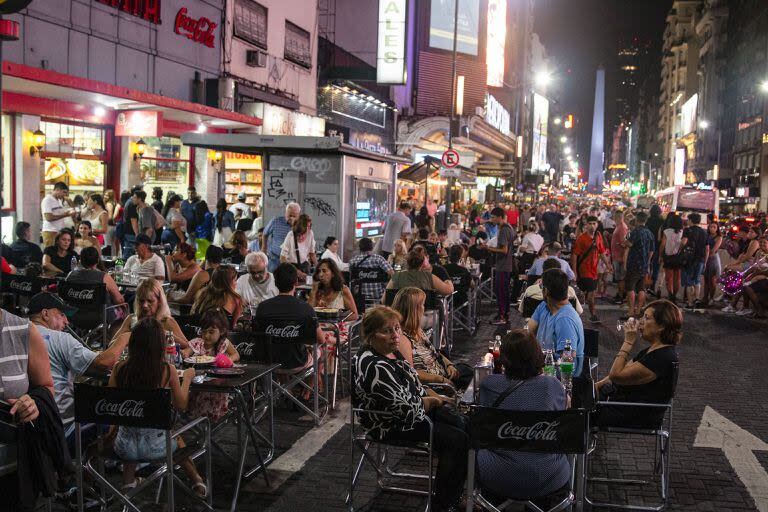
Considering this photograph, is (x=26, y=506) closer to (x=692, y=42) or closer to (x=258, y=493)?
(x=258, y=493)

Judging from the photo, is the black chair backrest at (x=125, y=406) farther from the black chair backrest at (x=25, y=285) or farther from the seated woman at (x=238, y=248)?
the seated woman at (x=238, y=248)

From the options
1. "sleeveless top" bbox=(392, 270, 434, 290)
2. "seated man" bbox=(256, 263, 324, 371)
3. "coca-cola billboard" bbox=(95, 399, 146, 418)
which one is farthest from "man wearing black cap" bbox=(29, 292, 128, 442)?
"sleeveless top" bbox=(392, 270, 434, 290)

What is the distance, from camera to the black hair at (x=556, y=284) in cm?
721

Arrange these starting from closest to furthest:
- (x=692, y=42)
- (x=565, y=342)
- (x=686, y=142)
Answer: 1. (x=565, y=342)
2. (x=686, y=142)
3. (x=692, y=42)

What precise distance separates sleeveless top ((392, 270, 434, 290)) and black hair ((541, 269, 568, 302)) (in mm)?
3393

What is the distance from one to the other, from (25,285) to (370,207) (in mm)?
9442

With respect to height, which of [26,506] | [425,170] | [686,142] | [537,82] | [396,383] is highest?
[537,82]

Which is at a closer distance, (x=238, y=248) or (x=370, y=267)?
(x=370, y=267)

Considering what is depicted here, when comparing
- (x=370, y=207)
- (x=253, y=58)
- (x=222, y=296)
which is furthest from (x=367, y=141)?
(x=222, y=296)

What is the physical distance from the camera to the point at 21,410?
4352 mm

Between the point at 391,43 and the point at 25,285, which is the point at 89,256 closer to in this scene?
the point at 25,285

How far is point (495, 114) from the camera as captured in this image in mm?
61656

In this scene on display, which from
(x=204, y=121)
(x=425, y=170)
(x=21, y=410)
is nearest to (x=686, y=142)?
(x=425, y=170)

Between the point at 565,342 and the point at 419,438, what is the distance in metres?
2.01
